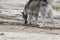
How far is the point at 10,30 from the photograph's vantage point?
12141 mm

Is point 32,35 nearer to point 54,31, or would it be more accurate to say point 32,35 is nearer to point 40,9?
point 54,31

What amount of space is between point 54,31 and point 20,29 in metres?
1.46

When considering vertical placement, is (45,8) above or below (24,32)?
above

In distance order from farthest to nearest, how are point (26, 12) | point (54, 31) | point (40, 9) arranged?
point (26, 12), point (40, 9), point (54, 31)

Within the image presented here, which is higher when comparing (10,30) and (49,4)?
(49,4)

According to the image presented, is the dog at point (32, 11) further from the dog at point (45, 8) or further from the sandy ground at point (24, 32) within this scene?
the sandy ground at point (24, 32)

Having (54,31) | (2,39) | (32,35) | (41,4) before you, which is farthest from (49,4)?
(2,39)

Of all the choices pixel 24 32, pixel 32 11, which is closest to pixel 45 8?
pixel 32 11

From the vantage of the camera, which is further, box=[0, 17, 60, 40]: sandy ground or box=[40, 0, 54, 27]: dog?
box=[40, 0, 54, 27]: dog

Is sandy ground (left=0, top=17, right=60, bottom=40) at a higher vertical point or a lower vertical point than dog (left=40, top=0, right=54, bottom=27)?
lower

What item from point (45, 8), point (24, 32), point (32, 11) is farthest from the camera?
point (32, 11)

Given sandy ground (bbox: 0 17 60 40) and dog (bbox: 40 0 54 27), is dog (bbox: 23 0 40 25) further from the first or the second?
sandy ground (bbox: 0 17 60 40)

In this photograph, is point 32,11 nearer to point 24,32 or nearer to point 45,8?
point 45,8

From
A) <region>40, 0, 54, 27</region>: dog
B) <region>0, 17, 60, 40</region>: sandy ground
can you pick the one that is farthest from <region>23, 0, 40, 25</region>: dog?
<region>0, 17, 60, 40</region>: sandy ground
